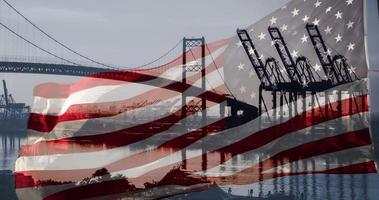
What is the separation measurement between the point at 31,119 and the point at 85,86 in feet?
6.44

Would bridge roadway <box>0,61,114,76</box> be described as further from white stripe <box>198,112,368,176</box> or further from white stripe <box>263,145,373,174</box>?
white stripe <box>263,145,373,174</box>

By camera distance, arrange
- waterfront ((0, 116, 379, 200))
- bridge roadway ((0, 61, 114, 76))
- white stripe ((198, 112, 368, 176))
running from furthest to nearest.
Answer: bridge roadway ((0, 61, 114, 76)) → waterfront ((0, 116, 379, 200)) → white stripe ((198, 112, 368, 176))

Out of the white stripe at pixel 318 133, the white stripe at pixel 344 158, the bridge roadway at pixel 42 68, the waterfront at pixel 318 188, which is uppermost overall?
the bridge roadway at pixel 42 68

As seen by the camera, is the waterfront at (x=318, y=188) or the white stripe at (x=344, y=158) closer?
the white stripe at (x=344, y=158)

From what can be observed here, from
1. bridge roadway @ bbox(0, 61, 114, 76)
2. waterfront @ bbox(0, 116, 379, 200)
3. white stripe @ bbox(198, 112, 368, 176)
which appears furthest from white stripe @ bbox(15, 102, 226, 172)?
bridge roadway @ bbox(0, 61, 114, 76)

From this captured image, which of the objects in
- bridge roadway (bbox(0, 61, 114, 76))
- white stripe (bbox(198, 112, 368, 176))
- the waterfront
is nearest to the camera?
white stripe (bbox(198, 112, 368, 176))

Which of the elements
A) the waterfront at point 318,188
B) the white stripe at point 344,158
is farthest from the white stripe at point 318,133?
the waterfront at point 318,188

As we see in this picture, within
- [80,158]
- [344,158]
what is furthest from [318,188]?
[80,158]


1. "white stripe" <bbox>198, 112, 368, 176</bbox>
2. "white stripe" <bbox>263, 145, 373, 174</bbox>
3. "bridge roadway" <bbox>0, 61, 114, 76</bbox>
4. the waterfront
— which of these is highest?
"bridge roadway" <bbox>0, 61, 114, 76</bbox>

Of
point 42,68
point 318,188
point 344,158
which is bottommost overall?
point 318,188

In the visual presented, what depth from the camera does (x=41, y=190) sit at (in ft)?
164

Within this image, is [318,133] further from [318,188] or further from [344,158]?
[318,188]

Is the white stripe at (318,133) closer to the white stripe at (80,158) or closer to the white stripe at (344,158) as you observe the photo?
the white stripe at (344,158)

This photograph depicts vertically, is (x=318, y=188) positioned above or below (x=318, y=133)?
below
